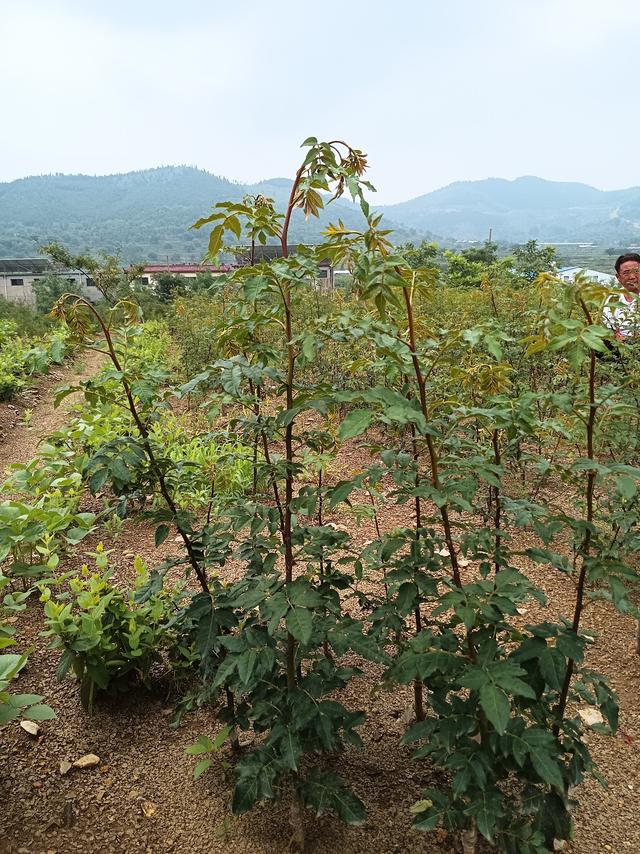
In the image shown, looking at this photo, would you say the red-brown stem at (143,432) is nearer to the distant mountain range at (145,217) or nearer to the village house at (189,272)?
the village house at (189,272)

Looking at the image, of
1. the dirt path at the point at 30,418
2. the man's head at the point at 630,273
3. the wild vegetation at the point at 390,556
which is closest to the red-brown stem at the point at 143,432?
the wild vegetation at the point at 390,556

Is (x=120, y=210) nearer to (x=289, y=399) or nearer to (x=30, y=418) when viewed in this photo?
(x=30, y=418)

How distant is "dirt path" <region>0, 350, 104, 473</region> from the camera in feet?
18.3

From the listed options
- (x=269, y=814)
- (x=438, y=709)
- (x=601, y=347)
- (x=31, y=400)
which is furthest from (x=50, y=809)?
(x=31, y=400)

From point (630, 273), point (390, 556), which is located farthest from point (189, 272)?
point (390, 556)

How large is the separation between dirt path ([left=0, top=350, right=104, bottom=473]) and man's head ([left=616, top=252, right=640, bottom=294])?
412cm

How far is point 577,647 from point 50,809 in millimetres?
1653

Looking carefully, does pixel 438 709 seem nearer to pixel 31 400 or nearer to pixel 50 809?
pixel 50 809

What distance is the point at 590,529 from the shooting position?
1384 millimetres

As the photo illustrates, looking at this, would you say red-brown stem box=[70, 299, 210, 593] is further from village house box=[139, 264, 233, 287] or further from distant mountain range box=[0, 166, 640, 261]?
distant mountain range box=[0, 166, 640, 261]

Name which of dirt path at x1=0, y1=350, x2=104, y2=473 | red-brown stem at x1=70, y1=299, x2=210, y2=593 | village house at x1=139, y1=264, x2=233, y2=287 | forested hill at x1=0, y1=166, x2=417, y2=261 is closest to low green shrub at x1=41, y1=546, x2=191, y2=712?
red-brown stem at x1=70, y1=299, x2=210, y2=593

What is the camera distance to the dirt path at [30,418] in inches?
220

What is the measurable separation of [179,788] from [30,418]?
5899 millimetres

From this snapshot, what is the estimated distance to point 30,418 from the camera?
6.80 m
